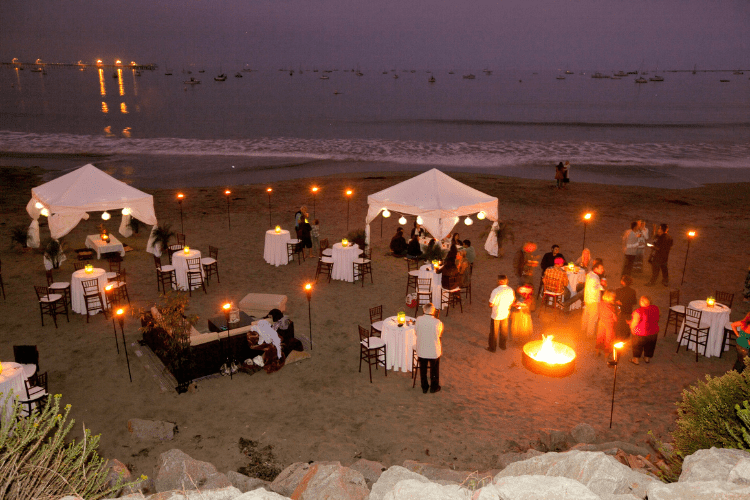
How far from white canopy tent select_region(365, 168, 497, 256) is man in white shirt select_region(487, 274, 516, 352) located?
329 cm

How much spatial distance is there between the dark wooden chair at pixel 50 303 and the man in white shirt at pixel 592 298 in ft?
34.3

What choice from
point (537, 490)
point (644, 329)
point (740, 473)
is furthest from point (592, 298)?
point (537, 490)

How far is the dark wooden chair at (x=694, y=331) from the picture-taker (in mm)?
9133

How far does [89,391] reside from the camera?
26.2ft

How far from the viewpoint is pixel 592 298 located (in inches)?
372

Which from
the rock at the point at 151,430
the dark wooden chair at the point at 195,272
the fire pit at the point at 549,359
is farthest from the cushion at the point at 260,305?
the fire pit at the point at 549,359

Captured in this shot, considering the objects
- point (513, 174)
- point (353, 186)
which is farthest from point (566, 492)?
point (513, 174)

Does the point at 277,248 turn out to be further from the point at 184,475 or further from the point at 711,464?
the point at 711,464

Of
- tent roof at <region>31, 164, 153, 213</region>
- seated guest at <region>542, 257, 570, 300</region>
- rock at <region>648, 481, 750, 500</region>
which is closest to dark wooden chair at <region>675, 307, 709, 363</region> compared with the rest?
seated guest at <region>542, 257, 570, 300</region>

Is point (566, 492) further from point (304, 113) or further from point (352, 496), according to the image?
point (304, 113)

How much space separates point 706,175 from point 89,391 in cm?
3653

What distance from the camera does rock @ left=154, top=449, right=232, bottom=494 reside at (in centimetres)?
526

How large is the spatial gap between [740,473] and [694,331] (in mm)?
7515

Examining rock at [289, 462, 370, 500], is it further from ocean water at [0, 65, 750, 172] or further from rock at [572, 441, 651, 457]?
ocean water at [0, 65, 750, 172]
